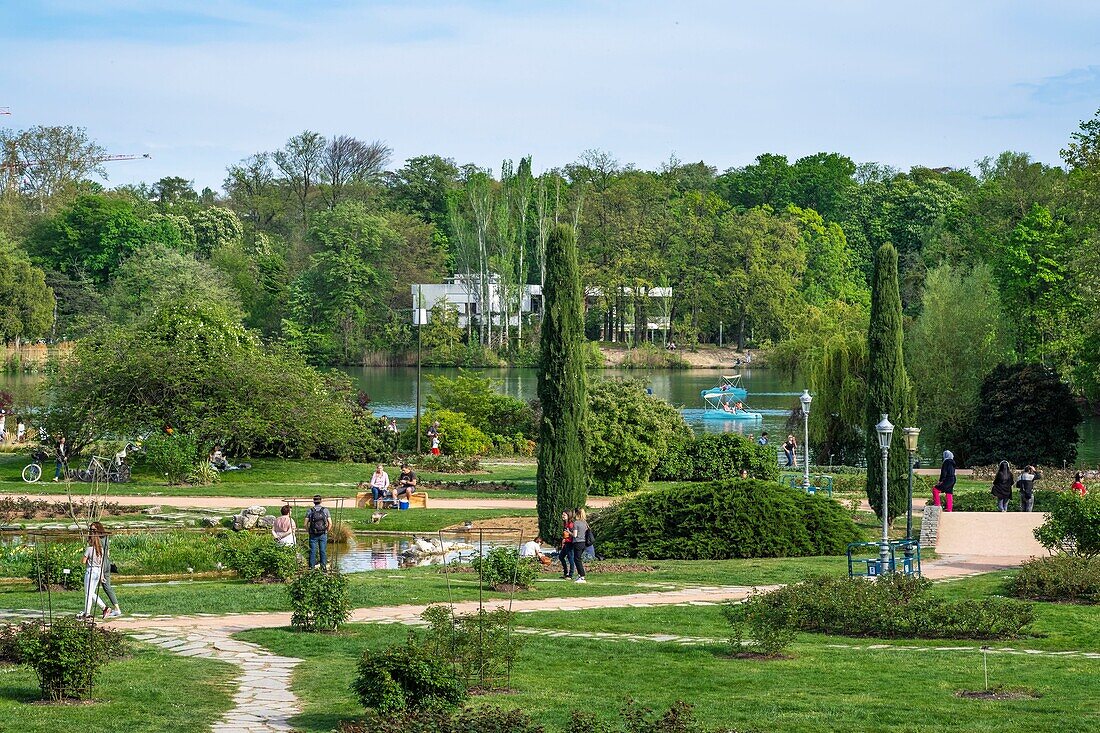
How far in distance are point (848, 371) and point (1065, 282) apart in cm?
1569

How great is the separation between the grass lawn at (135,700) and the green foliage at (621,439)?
21.2 meters

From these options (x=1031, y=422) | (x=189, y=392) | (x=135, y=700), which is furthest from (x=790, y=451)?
(x=135, y=700)

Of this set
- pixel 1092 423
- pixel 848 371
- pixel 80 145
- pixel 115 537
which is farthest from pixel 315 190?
pixel 115 537

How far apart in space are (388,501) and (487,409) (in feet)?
54.2

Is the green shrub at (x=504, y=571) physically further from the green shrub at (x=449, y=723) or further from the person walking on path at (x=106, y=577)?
the green shrub at (x=449, y=723)

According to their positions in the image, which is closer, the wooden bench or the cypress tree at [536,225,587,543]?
the cypress tree at [536,225,587,543]

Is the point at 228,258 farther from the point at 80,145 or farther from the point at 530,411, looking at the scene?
the point at 530,411

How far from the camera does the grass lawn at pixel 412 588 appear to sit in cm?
1745

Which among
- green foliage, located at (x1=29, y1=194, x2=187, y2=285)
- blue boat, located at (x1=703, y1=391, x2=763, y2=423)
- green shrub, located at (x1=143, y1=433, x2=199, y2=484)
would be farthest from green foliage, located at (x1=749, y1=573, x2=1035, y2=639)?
green foliage, located at (x1=29, y1=194, x2=187, y2=285)

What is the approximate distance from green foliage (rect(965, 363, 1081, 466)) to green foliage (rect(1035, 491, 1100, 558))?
67.1ft

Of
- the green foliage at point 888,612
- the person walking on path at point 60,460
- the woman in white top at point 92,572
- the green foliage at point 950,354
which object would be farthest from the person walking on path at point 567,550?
the green foliage at point 950,354

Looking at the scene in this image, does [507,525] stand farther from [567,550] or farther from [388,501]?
[567,550]

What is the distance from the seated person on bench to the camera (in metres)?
30.9

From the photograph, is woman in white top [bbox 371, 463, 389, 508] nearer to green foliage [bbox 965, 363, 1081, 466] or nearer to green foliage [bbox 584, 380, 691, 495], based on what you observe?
green foliage [bbox 584, 380, 691, 495]
